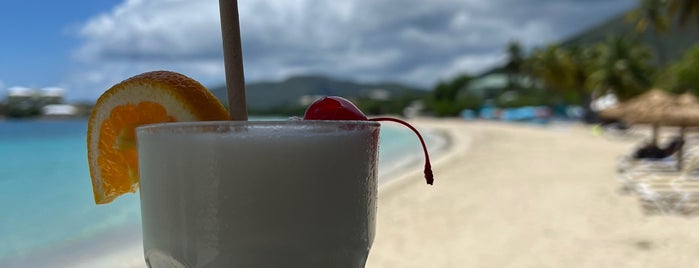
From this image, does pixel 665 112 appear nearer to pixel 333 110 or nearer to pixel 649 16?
pixel 333 110

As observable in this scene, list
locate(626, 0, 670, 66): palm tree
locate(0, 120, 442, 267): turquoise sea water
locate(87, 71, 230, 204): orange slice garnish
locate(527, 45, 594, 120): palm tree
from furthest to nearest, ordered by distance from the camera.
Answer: locate(527, 45, 594, 120): palm tree → locate(626, 0, 670, 66): palm tree → locate(0, 120, 442, 267): turquoise sea water → locate(87, 71, 230, 204): orange slice garnish

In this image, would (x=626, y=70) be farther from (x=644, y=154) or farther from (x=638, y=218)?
(x=638, y=218)

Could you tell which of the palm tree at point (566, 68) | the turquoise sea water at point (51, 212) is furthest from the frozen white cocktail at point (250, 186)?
the palm tree at point (566, 68)

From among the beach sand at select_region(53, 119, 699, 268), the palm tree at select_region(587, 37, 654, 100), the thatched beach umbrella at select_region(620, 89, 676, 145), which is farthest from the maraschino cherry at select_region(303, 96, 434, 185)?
the palm tree at select_region(587, 37, 654, 100)

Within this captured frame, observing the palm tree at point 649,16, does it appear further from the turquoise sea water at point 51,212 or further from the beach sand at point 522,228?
the beach sand at point 522,228

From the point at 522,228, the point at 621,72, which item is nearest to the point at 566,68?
the point at 621,72

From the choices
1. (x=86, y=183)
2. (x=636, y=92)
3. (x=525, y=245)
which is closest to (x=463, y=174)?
(x=525, y=245)

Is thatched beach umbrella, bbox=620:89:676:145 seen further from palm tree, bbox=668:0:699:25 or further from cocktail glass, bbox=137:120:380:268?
palm tree, bbox=668:0:699:25
